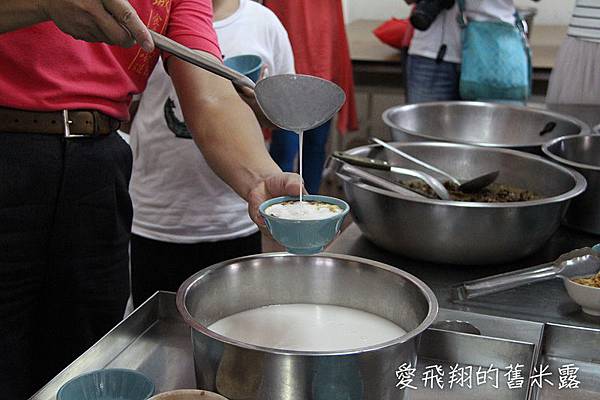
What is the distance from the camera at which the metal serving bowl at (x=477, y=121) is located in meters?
1.93

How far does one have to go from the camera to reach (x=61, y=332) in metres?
Result: 1.42

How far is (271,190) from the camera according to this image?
122 centimetres

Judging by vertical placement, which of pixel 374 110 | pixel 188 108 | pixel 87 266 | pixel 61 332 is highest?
pixel 188 108

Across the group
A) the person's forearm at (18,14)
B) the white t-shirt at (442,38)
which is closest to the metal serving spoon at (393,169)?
the person's forearm at (18,14)

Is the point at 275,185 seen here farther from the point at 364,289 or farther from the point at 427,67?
the point at 427,67

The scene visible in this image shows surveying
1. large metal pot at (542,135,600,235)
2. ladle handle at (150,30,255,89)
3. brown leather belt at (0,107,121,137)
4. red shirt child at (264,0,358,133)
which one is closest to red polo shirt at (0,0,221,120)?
brown leather belt at (0,107,121,137)

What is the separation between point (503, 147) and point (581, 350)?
1.99 feet

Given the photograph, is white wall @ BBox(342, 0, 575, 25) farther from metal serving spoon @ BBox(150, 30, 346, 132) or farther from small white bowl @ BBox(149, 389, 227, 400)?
small white bowl @ BBox(149, 389, 227, 400)

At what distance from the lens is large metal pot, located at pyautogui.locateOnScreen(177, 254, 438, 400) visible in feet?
2.72

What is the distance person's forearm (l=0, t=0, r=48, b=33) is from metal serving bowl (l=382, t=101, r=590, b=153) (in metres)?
1.00

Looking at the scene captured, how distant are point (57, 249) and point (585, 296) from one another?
33.6 inches

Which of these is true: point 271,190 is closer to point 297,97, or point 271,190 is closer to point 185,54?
point 297,97

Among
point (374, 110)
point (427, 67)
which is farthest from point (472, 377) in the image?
point (374, 110)

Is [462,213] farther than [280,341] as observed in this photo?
Yes
